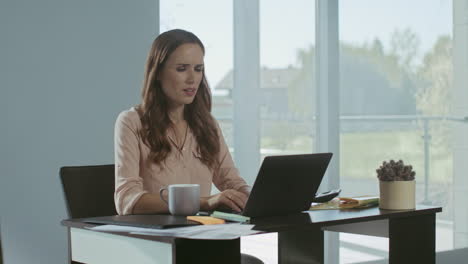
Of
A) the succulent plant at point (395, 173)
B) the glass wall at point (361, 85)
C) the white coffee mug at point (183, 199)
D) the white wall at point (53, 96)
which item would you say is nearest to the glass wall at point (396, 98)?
the glass wall at point (361, 85)

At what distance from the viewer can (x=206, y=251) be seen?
1.59m

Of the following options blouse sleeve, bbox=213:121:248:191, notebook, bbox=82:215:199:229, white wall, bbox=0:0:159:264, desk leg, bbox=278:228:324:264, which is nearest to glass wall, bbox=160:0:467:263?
white wall, bbox=0:0:159:264

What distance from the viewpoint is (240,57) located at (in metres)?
3.79

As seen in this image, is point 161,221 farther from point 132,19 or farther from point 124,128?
point 132,19

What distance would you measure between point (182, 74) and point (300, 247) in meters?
0.73

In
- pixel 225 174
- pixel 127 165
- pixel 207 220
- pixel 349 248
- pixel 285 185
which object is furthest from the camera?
pixel 349 248

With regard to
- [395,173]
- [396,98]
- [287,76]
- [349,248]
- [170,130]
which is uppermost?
[287,76]

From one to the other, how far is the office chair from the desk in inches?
9.1

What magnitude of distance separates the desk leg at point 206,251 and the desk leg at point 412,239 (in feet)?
2.15

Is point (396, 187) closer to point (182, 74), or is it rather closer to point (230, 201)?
point (230, 201)

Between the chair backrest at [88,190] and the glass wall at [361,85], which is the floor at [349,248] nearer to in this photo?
the glass wall at [361,85]

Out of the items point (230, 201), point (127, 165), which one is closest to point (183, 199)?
point (230, 201)

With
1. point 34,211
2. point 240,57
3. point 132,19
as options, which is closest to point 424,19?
point 240,57

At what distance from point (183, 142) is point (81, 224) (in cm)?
68
